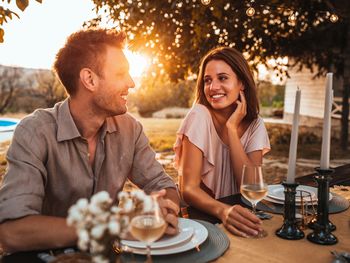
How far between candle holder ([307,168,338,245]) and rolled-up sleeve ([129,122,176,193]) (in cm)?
94

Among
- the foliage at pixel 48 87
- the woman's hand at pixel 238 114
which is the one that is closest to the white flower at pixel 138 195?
the woman's hand at pixel 238 114

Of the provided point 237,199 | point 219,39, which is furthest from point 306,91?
point 237,199

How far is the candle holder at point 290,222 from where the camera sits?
63.5 inches

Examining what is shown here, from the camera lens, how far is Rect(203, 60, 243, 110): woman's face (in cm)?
293

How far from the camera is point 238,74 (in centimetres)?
299

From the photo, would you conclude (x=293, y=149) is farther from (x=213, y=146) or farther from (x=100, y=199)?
(x=213, y=146)

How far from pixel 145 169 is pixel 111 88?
0.53 meters

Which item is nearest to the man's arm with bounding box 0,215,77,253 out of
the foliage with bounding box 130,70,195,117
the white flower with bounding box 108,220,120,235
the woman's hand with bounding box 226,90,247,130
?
the white flower with bounding box 108,220,120,235

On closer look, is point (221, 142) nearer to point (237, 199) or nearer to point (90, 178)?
point (237, 199)

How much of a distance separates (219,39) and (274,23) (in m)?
2.42

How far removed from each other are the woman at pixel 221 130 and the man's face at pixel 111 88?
2.08ft

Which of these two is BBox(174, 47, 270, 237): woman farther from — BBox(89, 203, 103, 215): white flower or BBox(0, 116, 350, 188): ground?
BBox(0, 116, 350, 188): ground

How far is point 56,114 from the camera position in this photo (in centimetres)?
215

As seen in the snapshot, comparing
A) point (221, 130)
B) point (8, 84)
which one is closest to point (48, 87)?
point (8, 84)
